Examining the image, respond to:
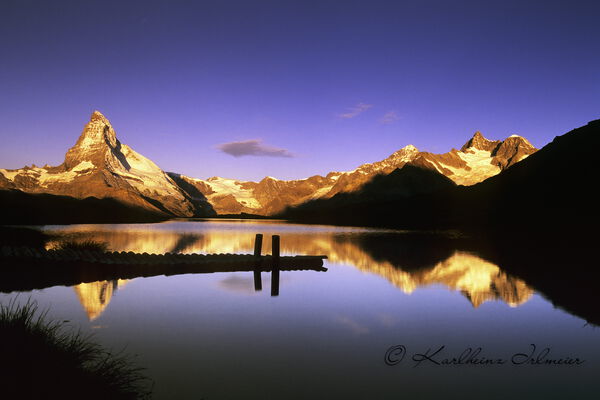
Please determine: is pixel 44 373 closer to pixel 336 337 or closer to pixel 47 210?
pixel 336 337

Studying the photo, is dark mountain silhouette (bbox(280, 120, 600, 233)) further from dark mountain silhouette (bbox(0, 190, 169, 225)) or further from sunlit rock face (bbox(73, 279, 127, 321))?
dark mountain silhouette (bbox(0, 190, 169, 225))

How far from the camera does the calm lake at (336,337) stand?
11.0 metres

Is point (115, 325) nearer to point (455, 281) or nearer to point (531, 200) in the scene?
Answer: point (455, 281)

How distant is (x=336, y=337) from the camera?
15.7 metres

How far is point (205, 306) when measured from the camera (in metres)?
20.7

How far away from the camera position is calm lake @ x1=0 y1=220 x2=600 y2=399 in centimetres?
1103

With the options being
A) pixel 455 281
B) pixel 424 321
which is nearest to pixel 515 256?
pixel 455 281

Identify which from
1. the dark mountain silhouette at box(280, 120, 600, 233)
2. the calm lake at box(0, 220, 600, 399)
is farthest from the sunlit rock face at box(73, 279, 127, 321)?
the dark mountain silhouette at box(280, 120, 600, 233)

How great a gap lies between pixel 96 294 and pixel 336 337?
13.0 m

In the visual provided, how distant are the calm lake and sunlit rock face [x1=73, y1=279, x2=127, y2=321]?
0.06 metres

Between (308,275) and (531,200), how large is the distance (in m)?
136

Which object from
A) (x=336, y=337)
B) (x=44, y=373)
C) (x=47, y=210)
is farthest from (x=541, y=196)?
(x=47, y=210)

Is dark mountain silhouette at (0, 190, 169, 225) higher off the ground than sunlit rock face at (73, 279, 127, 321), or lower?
higher

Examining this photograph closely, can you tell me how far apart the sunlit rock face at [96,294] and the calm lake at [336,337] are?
60 mm
